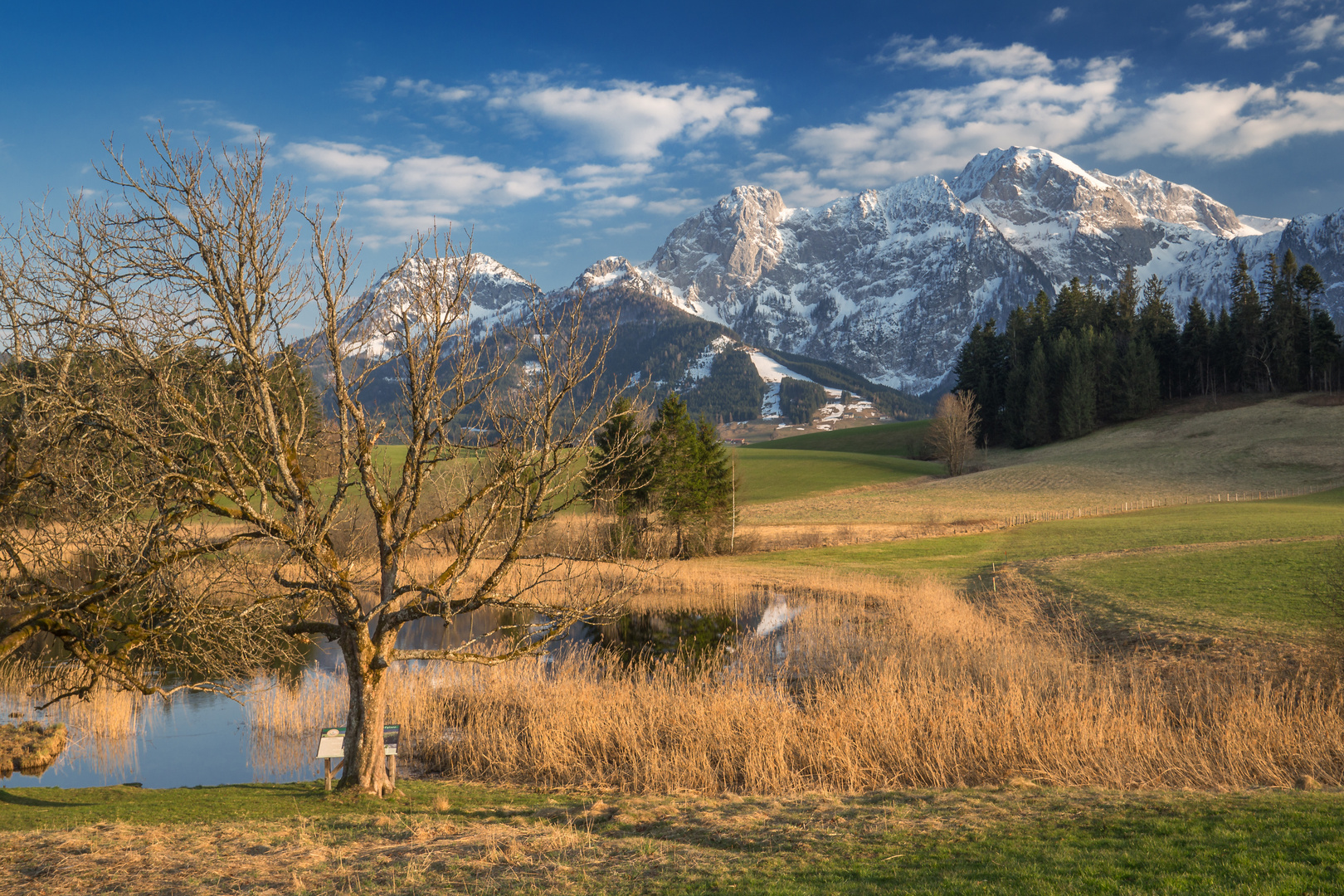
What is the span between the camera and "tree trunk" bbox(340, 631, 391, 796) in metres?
10.9

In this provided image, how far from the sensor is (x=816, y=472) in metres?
87.3

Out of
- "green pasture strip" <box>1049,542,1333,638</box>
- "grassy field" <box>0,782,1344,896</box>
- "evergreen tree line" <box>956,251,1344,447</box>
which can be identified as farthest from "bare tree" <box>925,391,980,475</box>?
"grassy field" <box>0,782,1344,896</box>

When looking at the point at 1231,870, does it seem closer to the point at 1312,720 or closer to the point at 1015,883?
the point at 1015,883

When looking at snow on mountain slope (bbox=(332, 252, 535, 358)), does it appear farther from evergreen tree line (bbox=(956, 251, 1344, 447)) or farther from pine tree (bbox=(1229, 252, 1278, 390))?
pine tree (bbox=(1229, 252, 1278, 390))

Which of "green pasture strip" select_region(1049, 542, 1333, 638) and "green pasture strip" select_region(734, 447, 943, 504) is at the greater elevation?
"green pasture strip" select_region(734, 447, 943, 504)

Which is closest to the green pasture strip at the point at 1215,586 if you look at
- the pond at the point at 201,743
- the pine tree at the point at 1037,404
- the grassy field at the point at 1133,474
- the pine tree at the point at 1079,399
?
the pond at the point at 201,743

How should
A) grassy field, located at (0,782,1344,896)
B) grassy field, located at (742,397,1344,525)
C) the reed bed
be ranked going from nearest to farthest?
grassy field, located at (0,782,1344,896) → the reed bed → grassy field, located at (742,397,1344,525)

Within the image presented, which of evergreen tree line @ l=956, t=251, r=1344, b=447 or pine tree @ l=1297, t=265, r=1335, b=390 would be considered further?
evergreen tree line @ l=956, t=251, r=1344, b=447

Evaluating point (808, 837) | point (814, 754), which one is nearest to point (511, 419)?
point (808, 837)

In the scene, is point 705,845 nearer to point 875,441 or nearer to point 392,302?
point 392,302

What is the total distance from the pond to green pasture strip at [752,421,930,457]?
279ft

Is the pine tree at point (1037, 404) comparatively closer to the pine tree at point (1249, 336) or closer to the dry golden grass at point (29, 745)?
the pine tree at point (1249, 336)

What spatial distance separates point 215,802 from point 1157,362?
106501 millimetres

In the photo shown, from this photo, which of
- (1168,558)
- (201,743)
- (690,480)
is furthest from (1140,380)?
(201,743)
